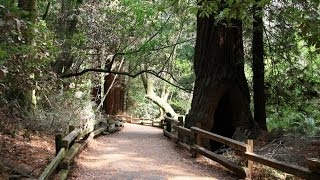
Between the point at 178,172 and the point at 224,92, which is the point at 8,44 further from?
the point at 224,92

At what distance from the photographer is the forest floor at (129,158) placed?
328 inches

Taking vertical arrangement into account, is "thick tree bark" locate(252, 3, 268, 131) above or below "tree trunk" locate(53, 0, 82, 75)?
below

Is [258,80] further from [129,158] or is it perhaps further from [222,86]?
[129,158]

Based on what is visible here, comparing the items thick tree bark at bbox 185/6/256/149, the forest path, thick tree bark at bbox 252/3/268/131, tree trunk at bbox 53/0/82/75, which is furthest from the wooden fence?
tree trunk at bbox 53/0/82/75

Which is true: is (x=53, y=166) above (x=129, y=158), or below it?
above

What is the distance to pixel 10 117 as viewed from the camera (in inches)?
413

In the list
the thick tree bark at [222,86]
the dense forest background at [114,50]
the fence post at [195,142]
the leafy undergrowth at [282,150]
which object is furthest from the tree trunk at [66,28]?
the leafy undergrowth at [282,150]

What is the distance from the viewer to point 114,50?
22.1 metres

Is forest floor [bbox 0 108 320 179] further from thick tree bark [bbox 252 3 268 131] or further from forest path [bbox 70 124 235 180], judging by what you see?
thick tree bark [bbox 252 3 268 131]

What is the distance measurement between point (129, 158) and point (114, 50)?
39.9 ft

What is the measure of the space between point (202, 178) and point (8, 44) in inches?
187

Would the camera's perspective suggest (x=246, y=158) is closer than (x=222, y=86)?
Yes

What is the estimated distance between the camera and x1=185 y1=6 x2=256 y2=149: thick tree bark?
496 inches

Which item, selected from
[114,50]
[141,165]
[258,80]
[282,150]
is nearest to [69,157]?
[141,165]
